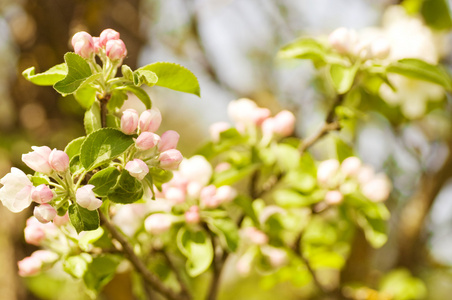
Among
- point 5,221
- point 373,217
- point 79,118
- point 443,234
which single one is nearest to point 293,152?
point 373,217

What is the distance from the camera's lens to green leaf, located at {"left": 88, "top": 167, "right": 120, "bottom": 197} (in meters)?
0.52

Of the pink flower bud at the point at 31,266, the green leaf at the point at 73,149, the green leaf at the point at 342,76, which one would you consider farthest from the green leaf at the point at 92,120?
the green leaf at the point at 342,76

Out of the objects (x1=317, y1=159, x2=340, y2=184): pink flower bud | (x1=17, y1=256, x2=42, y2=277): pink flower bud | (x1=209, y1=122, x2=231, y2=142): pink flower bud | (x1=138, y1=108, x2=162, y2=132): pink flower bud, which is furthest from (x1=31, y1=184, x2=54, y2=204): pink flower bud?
(x1=317, y1=159, x2=340, y2=184): pink flower bud

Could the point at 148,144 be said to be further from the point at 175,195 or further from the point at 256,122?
the point at 256,122

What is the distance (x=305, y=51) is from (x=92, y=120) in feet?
1.23

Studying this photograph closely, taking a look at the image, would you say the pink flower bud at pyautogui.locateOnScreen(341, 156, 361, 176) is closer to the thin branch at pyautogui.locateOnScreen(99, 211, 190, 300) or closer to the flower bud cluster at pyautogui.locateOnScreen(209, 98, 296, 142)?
the flower bud cluster at pyautogui.locateOnScreen(209, 98, 296, 142)

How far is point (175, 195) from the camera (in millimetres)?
783

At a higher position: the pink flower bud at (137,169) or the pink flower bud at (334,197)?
the pink flower bud at (137,169)

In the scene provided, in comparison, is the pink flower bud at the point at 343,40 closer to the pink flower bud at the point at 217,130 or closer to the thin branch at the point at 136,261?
the pink flower bud at the point at 217,130

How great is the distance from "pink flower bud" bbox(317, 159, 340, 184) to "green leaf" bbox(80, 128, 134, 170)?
0.44 metres

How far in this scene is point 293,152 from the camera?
853 mm

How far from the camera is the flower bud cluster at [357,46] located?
30.8 inches

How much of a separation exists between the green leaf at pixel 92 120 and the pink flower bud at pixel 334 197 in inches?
17.6

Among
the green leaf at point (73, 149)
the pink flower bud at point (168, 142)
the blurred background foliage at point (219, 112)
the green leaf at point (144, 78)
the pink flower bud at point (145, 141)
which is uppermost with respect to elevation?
the green leaf at point (144, 78)
